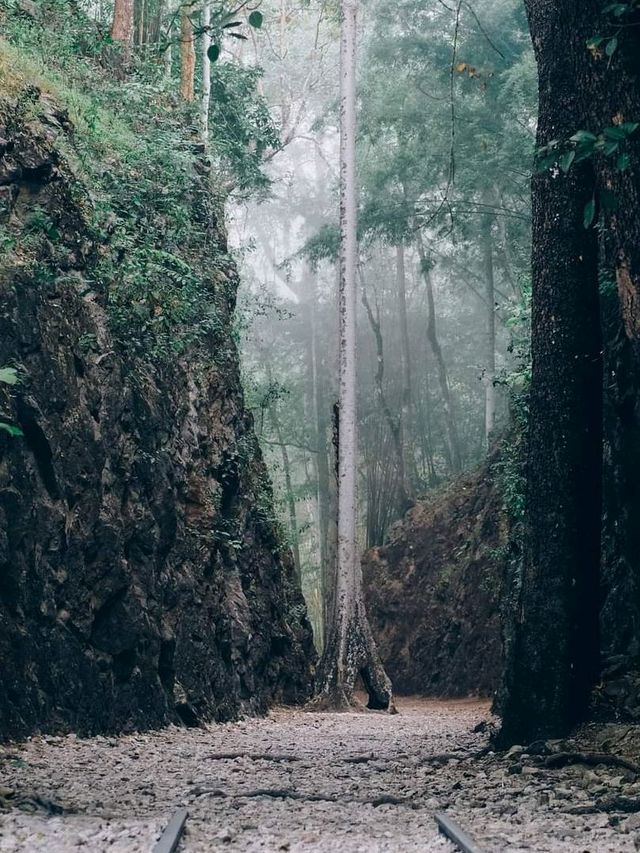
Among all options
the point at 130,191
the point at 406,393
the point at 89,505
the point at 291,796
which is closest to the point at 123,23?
the point at 130,191

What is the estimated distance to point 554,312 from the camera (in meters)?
6.68

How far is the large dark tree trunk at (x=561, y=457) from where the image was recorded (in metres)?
6.43

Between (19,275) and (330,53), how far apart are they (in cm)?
2643

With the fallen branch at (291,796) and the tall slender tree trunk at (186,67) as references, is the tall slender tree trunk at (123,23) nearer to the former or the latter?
the tall slender tree trunk at (186,67)

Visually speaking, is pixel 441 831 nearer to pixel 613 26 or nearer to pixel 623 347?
pixel 613 26

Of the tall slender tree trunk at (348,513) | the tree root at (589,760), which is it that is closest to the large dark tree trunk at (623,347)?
the tree root at (589,760)

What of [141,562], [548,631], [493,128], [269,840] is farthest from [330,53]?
[269,840]

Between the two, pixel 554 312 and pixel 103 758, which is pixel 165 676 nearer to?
pixel 103 758

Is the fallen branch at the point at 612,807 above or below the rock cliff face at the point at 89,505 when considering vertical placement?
below

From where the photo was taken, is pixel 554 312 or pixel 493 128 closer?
pixel 554 312

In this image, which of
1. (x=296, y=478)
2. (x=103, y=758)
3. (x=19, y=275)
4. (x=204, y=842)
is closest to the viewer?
(x=204, y=842)

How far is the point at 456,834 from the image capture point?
4020 mm

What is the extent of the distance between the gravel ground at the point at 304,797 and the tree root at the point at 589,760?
5 cm

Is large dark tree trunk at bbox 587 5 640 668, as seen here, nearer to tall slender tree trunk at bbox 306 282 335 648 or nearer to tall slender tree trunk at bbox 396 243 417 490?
tall slender tree trunk at bbox 306 282 335 648
